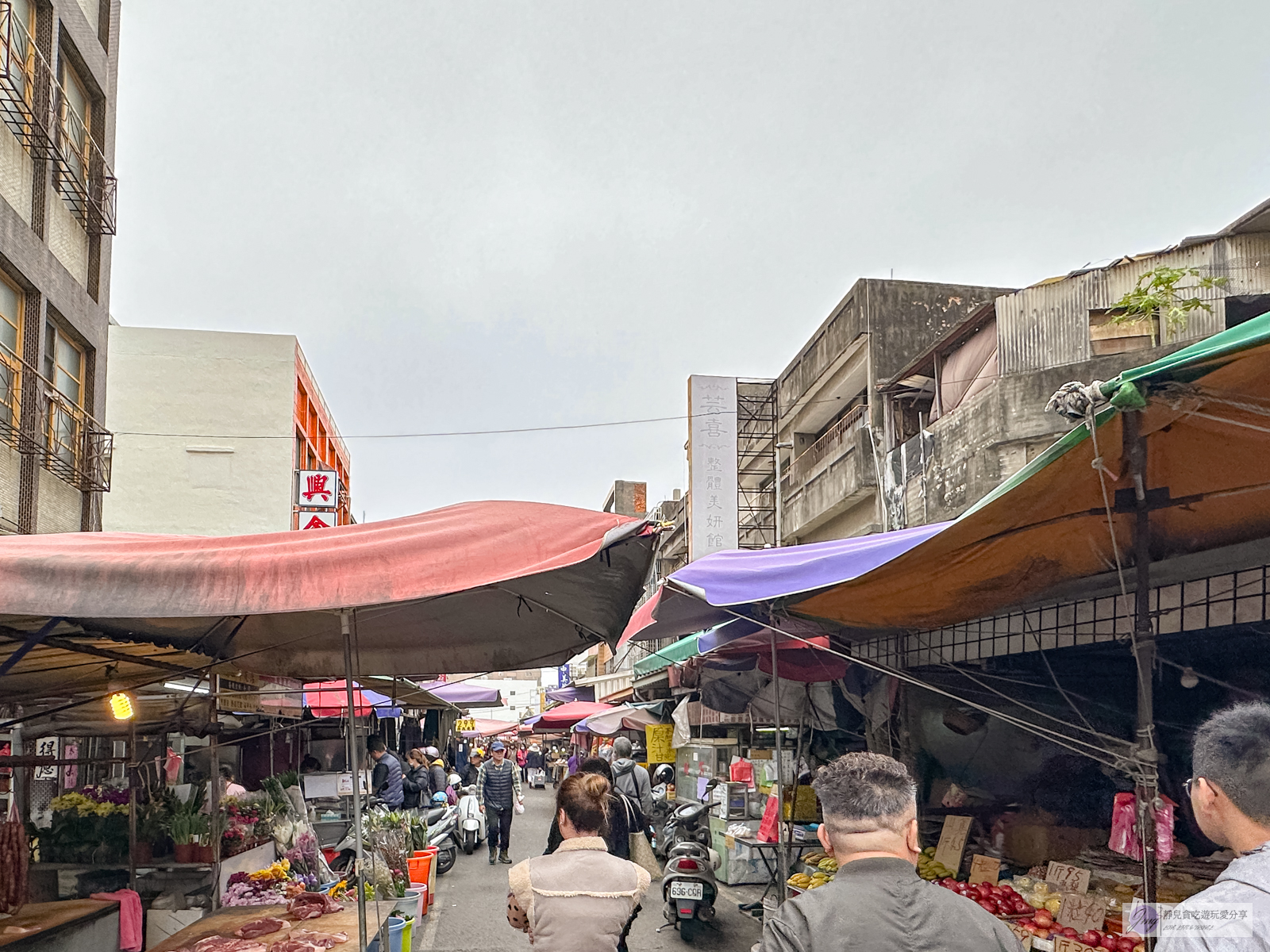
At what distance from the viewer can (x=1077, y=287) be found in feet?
54.6

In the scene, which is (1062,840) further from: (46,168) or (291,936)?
(46,168)

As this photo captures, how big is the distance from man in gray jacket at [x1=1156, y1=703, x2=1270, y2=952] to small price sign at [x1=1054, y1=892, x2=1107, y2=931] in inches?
136

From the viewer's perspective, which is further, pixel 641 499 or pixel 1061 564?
pixel 641 499

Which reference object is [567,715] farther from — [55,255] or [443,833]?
[55,255]

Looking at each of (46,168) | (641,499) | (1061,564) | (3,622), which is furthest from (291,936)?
(641,499)

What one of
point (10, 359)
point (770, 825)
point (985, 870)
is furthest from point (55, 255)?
point (985, 870)

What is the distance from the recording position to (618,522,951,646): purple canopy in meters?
5.05

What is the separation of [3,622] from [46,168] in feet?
39.5

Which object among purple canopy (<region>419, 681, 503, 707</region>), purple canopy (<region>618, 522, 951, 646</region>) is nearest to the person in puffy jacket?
purple canopy (<region>419, 681, 503, 707</region>)

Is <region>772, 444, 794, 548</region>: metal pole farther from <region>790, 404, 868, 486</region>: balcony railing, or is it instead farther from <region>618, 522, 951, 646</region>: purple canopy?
<region>618, 522, 951, 646</region>: purple canopy

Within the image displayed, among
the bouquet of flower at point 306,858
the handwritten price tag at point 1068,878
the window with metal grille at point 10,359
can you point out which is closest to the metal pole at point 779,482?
the window with metal grille at point 10,359

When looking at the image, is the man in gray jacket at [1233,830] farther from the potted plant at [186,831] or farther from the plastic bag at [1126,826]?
the potted plant at [186,831]

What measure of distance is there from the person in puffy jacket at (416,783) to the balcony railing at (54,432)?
676 centimetres

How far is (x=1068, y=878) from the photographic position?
597 centimetres
